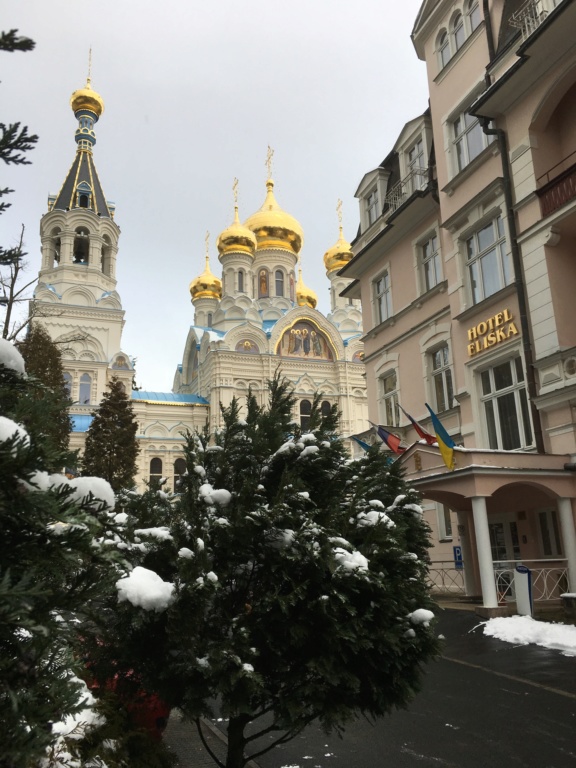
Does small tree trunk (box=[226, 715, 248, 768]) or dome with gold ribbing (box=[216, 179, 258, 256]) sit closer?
small tree trunk (box=[226, 715, 248, 768])

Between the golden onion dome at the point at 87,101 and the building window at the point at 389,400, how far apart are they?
47311mm

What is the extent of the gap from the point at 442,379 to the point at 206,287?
161 ft

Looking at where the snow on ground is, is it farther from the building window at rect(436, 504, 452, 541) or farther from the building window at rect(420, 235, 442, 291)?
the building window at rect(420, 235, 442, 291)

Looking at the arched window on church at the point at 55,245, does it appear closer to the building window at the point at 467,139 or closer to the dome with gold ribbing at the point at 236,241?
the dome with gold ribbing at the point at 236,241

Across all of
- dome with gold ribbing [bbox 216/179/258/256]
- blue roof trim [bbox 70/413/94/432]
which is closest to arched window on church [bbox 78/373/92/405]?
blue roof trim [bbox 70/413/94/432]

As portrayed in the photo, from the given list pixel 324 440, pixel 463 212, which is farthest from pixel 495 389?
pixel 324 440

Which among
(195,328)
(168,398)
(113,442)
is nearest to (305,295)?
(195,328)

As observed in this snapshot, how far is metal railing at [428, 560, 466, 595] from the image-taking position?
52.6ft

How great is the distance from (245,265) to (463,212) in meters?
43.1

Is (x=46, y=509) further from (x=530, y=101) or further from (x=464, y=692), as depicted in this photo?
(x=530, y=101)

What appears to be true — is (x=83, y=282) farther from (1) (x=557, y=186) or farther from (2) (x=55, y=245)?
(1) (x=557, y=186)

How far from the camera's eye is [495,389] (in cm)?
1433

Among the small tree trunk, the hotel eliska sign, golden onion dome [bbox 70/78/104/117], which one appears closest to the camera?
the small tree trunk

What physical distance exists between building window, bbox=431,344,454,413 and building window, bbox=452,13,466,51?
795 cm
